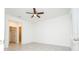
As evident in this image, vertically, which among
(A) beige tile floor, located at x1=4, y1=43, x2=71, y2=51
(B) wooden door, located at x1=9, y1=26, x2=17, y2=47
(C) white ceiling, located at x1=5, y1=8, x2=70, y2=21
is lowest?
(A) beige tile floor, located at x1=4, y1=43, x2=71, y2=51

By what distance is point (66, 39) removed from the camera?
5.53ft

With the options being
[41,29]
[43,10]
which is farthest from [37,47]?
[43,10]

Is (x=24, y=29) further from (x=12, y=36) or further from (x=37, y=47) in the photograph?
(x=37, y=47)

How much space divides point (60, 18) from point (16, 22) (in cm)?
76

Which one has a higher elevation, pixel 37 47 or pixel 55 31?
pixel 55 31

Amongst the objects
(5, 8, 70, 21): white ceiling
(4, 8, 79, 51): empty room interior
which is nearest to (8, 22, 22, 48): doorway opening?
(4, 8, 79, 51): empty room interior

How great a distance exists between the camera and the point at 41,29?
69.9 inches

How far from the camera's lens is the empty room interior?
1683 millimetres

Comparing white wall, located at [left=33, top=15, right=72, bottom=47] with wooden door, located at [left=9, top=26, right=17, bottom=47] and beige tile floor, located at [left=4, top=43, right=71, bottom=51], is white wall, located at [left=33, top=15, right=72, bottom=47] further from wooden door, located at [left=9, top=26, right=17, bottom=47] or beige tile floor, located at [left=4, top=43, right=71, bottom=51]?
wooden door, located at [left=9, top=26, right=17, bottom=47]

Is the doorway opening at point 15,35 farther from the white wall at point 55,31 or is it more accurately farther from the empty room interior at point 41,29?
the white wall at point 55,31

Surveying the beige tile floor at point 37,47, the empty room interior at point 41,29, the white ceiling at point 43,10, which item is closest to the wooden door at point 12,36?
the empty room interior at point 41,29

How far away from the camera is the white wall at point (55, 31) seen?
168cm

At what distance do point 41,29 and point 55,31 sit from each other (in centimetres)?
25
